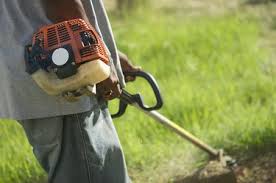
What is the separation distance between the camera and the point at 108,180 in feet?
8.15

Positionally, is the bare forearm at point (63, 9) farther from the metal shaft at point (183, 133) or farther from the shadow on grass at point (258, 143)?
the shadow on grass at point (258, 143)

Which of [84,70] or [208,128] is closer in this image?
[84,70]

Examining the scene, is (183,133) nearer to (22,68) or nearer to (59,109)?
(59,109)

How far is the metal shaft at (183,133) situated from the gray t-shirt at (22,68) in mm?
869

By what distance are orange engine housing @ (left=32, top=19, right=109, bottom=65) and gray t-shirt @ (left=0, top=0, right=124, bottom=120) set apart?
121mm

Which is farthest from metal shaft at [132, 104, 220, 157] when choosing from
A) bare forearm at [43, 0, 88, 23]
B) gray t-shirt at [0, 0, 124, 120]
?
bare forearm at [43, 0, 88, 23]

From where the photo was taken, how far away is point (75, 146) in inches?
95.0

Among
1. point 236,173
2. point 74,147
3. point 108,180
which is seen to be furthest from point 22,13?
point 236,173

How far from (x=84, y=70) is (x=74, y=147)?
0.36m

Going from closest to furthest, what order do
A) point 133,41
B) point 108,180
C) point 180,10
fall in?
1. point 108,180
2. point 133,41
3. point 180,10

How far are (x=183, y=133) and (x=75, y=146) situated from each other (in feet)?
3.76

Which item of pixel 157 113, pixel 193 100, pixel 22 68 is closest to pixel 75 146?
pixel 22 68

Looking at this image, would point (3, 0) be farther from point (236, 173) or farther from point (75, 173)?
point (236, 173)

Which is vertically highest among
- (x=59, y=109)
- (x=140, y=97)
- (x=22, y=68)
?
(x=22, y=68)
